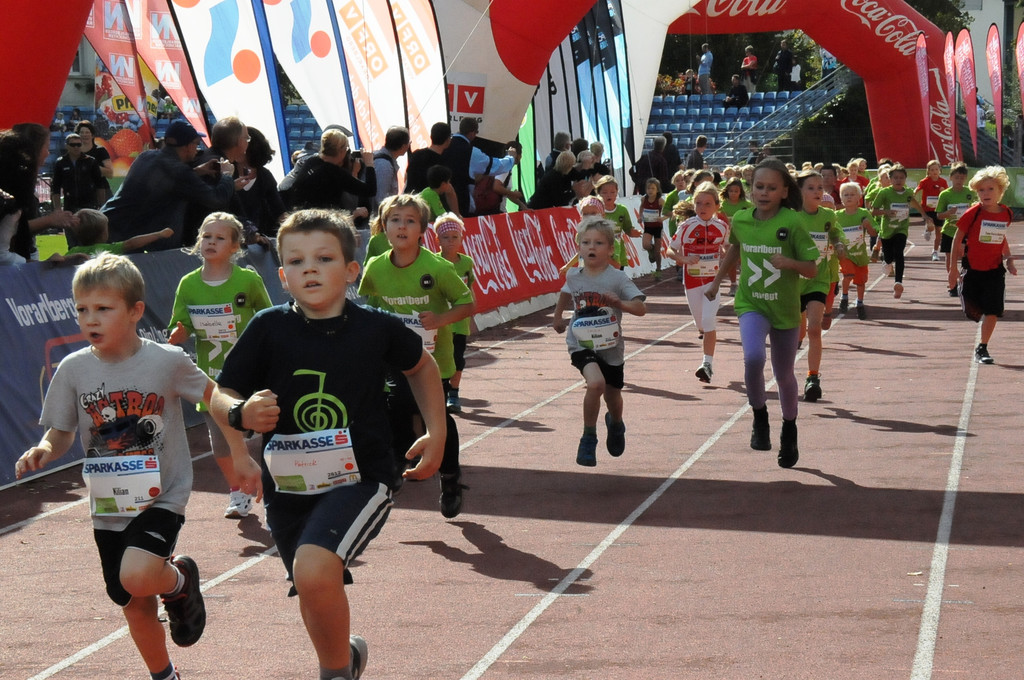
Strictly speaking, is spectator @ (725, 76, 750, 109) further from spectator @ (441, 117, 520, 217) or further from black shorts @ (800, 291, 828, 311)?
black shorts @ (800, 291, 828, 311)

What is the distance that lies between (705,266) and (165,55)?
757cm

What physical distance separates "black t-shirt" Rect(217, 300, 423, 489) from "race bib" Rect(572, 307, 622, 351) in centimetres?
419

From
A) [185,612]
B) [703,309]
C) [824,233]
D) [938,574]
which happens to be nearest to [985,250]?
[824,233]

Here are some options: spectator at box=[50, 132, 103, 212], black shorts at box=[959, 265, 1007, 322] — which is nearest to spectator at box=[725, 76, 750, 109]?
spectator at box=[50, 132, 103, 212]

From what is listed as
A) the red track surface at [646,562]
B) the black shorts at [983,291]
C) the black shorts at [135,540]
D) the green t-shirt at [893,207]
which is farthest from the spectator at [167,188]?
the green t-shirt at [893,207]

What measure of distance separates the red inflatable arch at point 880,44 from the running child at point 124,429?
1084 inches

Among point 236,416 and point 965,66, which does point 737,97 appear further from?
point 236,416

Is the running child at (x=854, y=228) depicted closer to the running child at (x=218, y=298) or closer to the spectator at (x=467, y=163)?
the spectator at (x=467, y=163)

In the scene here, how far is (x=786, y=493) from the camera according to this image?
7.92 metres

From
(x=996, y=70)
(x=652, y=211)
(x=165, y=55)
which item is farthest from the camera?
(x=996, y=70)

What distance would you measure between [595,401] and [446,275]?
1367 millimetres

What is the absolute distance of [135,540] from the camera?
14.8 ft

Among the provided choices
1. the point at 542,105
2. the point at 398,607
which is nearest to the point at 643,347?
the point at 398,607

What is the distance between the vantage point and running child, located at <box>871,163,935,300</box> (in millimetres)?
18422
